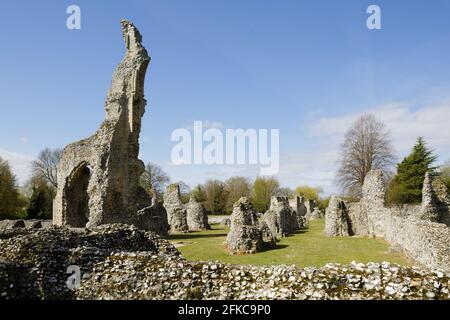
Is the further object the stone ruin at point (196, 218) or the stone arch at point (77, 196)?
the stone ruin at point (196, 218)

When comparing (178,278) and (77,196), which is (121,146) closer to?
(77,196)

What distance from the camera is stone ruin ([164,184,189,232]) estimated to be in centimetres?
3109

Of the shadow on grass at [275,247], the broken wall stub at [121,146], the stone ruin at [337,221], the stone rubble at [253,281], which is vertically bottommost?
the shadow on grass at [275,247]

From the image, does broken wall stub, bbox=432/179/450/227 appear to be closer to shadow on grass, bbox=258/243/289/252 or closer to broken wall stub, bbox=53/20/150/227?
shadow on grass, bbox=258/243/289/252

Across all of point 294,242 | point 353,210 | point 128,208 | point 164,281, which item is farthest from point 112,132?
point 353,210

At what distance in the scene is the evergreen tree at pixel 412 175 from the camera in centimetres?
3438

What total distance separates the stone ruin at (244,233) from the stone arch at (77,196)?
12129mm

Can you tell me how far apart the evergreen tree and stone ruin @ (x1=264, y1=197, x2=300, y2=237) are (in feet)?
38.3

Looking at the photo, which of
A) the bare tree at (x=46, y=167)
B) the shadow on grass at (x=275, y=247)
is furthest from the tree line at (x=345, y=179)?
the shadow on grass at (x=275, y=247)

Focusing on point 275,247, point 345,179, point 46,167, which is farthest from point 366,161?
point 46,167

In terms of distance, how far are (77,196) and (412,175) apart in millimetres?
32927

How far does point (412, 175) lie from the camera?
117ft

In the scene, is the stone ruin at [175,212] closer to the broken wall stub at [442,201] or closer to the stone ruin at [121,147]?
the stone ruin at [121,147]

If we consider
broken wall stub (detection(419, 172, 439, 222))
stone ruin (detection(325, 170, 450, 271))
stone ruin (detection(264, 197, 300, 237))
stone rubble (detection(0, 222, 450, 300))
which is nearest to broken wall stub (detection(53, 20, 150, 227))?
stone ruin (detection(264, 197, 300, 237))
